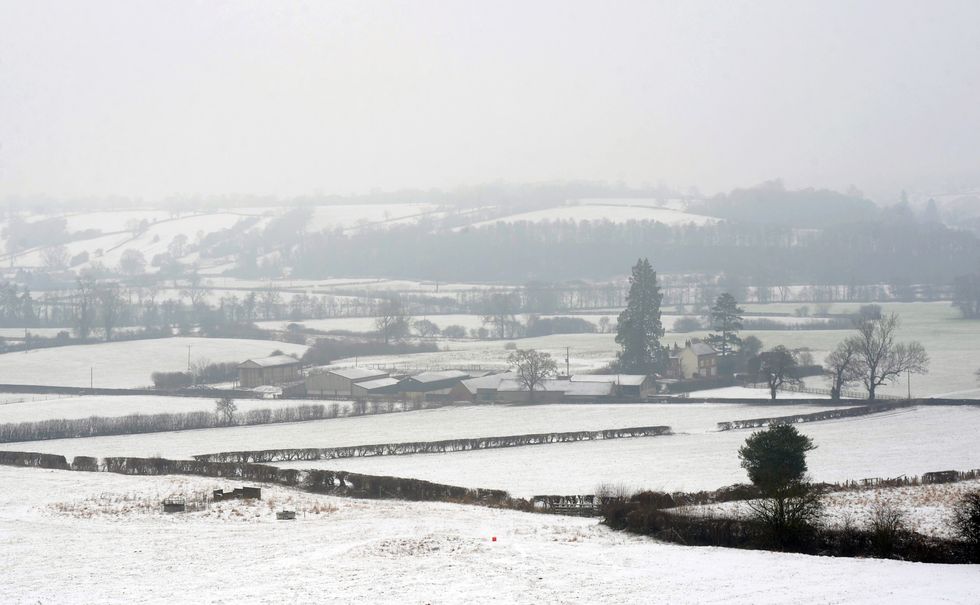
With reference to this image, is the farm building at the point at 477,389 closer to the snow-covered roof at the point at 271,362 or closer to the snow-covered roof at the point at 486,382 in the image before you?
the snow-covered roof at the point at 486,382

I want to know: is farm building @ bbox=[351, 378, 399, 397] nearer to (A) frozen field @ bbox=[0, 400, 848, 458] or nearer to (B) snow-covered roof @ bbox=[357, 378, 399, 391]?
(B) snow-covered roof @ bbox=[357, 378, 399, 391]

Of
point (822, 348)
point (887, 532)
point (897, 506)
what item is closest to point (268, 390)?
point (822, 348)

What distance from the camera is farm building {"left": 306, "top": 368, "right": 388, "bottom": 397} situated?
73012 millimetres

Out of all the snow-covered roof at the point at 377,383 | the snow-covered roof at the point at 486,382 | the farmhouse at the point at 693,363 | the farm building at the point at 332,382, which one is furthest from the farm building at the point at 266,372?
the farmhouse at the point at 693,363

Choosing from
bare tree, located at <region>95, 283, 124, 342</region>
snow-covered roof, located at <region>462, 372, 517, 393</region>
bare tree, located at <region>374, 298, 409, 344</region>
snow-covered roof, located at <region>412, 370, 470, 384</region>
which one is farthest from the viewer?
bare tree, located at <region>95, 283, 124, 342</region>

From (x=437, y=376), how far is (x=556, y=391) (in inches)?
392

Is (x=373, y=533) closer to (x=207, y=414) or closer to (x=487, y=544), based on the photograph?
(x=487, y=544)

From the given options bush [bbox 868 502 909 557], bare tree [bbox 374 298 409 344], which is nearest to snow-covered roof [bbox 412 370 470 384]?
bare tree [bbox 374 298 409 344]

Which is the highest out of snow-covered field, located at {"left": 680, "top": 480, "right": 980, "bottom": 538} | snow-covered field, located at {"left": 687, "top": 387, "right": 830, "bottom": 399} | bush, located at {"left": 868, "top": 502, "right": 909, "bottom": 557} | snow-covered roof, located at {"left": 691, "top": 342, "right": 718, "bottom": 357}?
snow-covered roof, located at {"left": 691, "top": 342, "right": 718, "bottom": 357}

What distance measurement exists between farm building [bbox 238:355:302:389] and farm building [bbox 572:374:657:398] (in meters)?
23.6

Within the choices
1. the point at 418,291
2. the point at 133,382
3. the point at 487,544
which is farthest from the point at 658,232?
the point at 487,544

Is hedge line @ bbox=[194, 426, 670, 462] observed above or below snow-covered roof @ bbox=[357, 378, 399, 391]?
below

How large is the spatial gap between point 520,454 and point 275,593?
89.6 ft

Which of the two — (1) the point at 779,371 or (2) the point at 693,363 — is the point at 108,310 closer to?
(2) the point at 693,363
